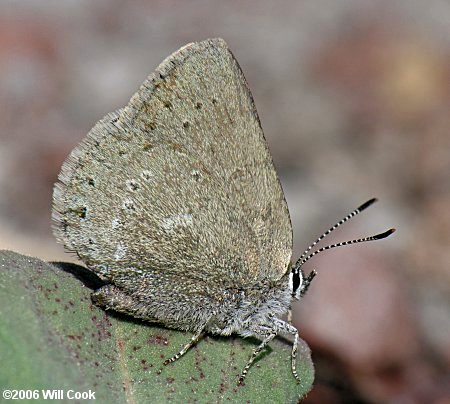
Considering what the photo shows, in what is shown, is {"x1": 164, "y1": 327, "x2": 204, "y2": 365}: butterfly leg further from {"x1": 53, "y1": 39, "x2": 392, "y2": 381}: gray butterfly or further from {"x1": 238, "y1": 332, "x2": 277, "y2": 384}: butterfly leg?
{"x1": 238, "y1": 332, "x2": 277, "y2": 384}: butterfly leg

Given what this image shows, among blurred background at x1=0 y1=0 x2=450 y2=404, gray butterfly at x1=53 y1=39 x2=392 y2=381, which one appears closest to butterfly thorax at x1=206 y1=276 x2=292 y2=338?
gray butterfly at x1=53 y1=39 x2=392 y2=381

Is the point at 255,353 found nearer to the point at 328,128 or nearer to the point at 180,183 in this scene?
the point at 180,183

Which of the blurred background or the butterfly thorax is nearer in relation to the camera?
the butterfly thorax

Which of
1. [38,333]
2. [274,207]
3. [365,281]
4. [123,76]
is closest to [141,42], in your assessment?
[123,76]

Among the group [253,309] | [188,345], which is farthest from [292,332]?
[188,345]

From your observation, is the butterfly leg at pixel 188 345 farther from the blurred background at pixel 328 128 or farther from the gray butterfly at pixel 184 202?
the blurred background at pixel 328 128

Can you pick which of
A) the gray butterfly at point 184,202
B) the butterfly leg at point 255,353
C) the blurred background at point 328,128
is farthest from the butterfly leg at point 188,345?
the blurred background at point 328,128
